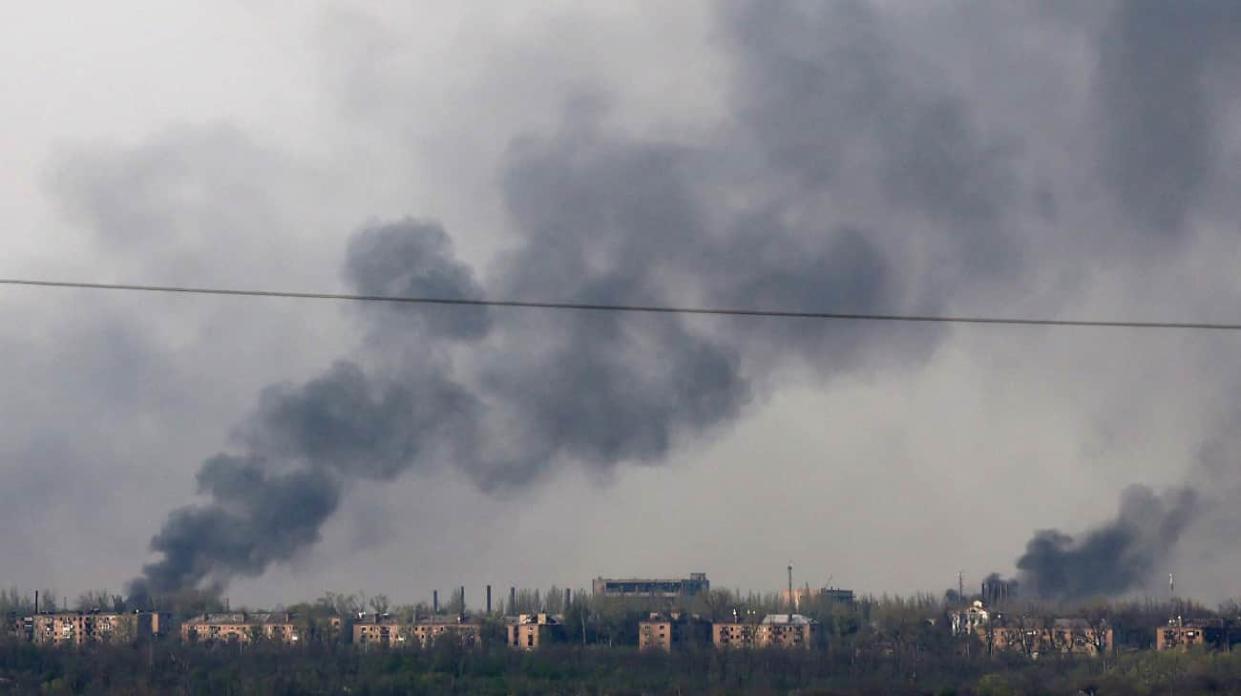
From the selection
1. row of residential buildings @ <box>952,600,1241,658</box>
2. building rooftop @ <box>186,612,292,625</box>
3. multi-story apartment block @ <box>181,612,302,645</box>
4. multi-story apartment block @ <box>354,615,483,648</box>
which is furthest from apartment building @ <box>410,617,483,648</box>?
row of residential buildings @ <box>952,600,1241,658</box>

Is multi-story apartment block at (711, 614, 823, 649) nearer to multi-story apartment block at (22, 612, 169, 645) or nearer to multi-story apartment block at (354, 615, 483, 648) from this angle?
multi-story apartment block at (354, 615, 483, 648)

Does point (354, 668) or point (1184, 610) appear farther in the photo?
point (1184, 610)

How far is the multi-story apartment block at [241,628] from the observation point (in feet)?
235

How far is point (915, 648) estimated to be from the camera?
2633 inches

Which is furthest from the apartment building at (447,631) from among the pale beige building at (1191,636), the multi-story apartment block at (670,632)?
the pale beige building at (1191,636)

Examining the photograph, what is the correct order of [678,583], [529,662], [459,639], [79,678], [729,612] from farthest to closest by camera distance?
[678,583] < [729,612] < [459,639] < [529,662] < [79,678]

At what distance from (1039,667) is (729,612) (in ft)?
67.9

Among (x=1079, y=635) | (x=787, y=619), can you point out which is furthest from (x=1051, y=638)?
(x=787, y=619)

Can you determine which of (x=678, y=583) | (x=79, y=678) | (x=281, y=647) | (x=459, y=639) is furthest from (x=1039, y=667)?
(x=678, y=583)

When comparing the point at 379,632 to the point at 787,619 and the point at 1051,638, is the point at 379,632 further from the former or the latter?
the point at 1051,638

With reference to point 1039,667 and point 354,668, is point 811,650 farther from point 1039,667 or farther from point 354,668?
point 354,668

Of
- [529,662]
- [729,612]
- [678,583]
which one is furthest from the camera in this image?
[678,583]

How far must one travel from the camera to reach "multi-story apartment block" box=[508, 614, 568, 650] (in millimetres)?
71688

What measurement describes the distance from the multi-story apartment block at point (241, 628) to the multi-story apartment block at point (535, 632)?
32.5 ft
